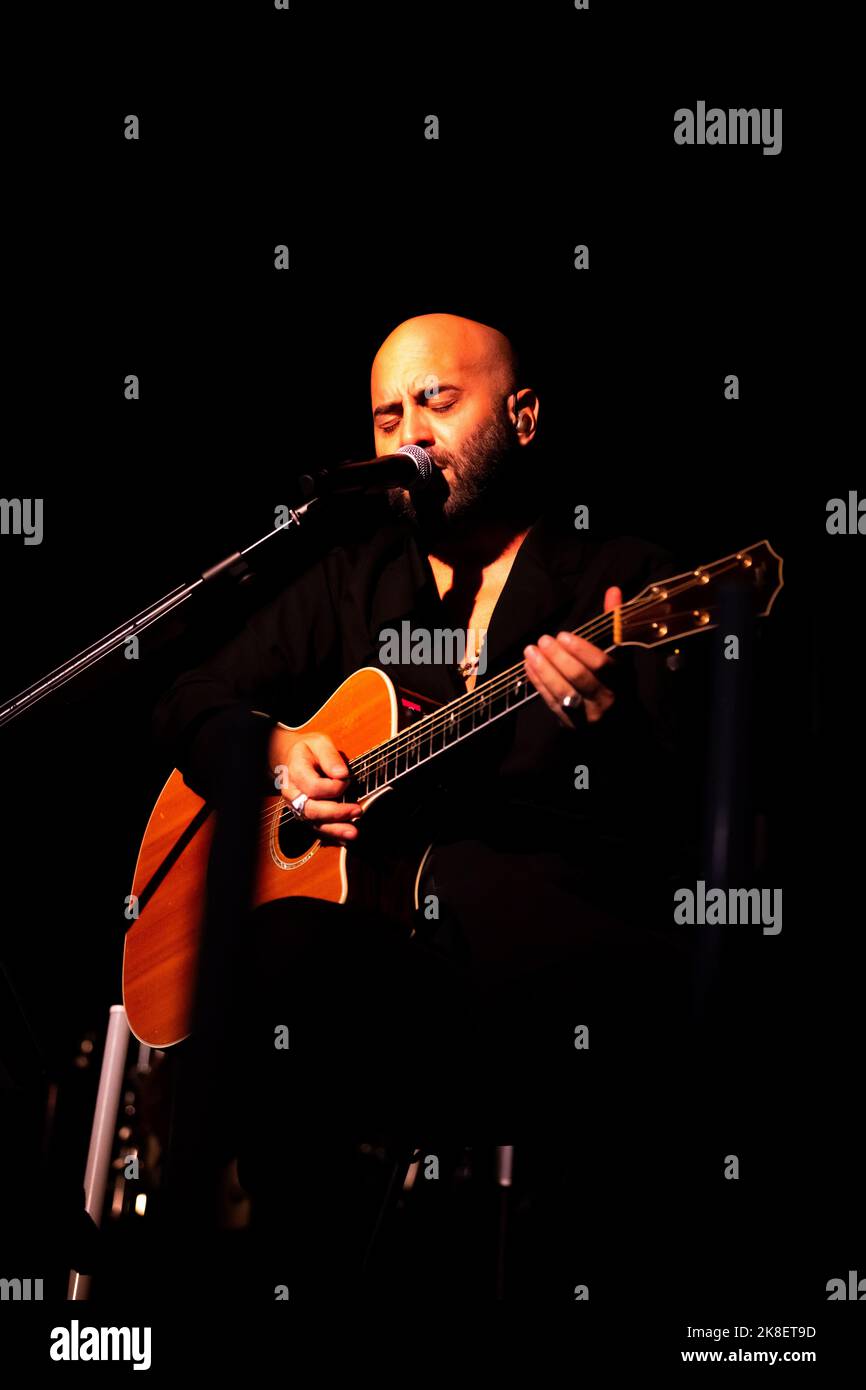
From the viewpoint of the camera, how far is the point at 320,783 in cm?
229

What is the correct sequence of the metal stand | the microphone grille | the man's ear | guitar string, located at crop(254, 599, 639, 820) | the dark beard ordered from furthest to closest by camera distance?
the man's ear → the dark beard → the metal stand → the microphone grille → guitar string, located at crop(254, 599, 639, 820)

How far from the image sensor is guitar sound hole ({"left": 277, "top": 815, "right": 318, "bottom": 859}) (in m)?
2.48

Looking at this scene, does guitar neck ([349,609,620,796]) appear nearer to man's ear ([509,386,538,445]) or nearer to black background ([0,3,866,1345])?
black background ([0,3,866,1345])

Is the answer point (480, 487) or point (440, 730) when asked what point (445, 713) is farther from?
point (480, 487)

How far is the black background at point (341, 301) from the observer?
3008 mm

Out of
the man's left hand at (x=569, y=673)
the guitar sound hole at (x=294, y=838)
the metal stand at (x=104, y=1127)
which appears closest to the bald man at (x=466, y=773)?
the man's left hand at (x=569, y=673)

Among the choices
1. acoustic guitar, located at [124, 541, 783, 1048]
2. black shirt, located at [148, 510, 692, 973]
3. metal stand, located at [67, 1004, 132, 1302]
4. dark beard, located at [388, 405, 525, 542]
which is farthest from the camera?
dark beard, located at [388, 405, 525, 542]

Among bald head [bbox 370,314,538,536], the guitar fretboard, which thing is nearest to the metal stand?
the guitar fretboard

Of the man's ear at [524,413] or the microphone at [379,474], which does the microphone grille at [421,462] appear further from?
the man's ear at [524,413]

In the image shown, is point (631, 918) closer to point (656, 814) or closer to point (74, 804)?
point (656, 814)

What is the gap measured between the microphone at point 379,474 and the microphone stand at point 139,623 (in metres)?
0.04

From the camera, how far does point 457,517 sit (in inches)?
108

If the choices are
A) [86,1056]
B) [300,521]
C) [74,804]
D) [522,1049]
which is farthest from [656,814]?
[86,1056]
